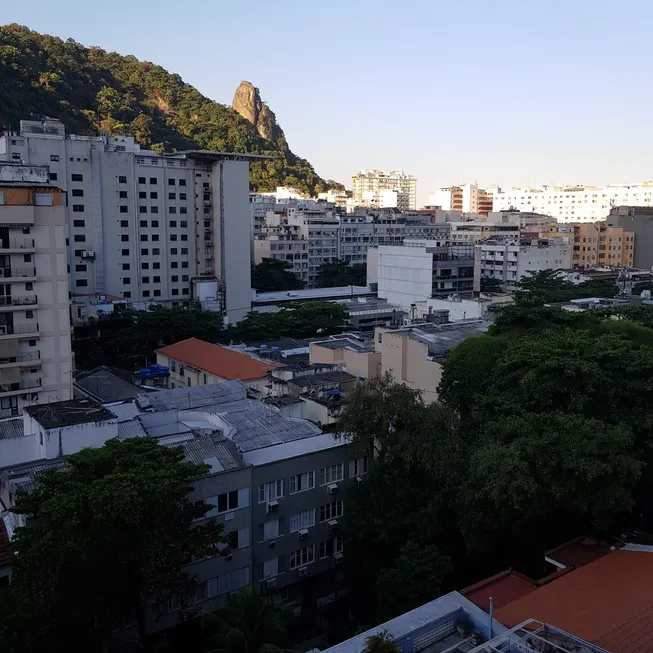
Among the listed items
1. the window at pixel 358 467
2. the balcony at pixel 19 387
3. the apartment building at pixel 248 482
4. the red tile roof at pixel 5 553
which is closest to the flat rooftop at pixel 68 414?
the apartment building at pixel 248 482

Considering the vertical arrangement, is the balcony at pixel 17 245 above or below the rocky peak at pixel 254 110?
below

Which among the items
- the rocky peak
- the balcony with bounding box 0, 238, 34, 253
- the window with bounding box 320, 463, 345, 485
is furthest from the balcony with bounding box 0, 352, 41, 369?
the rocky peak

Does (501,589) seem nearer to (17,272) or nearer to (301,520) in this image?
(301,520)

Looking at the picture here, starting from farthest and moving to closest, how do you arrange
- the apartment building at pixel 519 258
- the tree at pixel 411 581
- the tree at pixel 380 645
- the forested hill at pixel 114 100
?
the forested hill at pixel 114 100, the apartment building at pixel 519 258, the tree at pixel 411 581, the tree at pixel 380 645

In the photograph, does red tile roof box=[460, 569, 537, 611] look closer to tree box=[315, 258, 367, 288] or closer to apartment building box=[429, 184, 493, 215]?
tree box=[315, 258, 367, 288]

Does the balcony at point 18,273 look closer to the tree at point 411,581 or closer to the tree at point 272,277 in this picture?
the tree at point 411,581

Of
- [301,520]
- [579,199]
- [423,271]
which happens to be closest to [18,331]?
[301,520]
